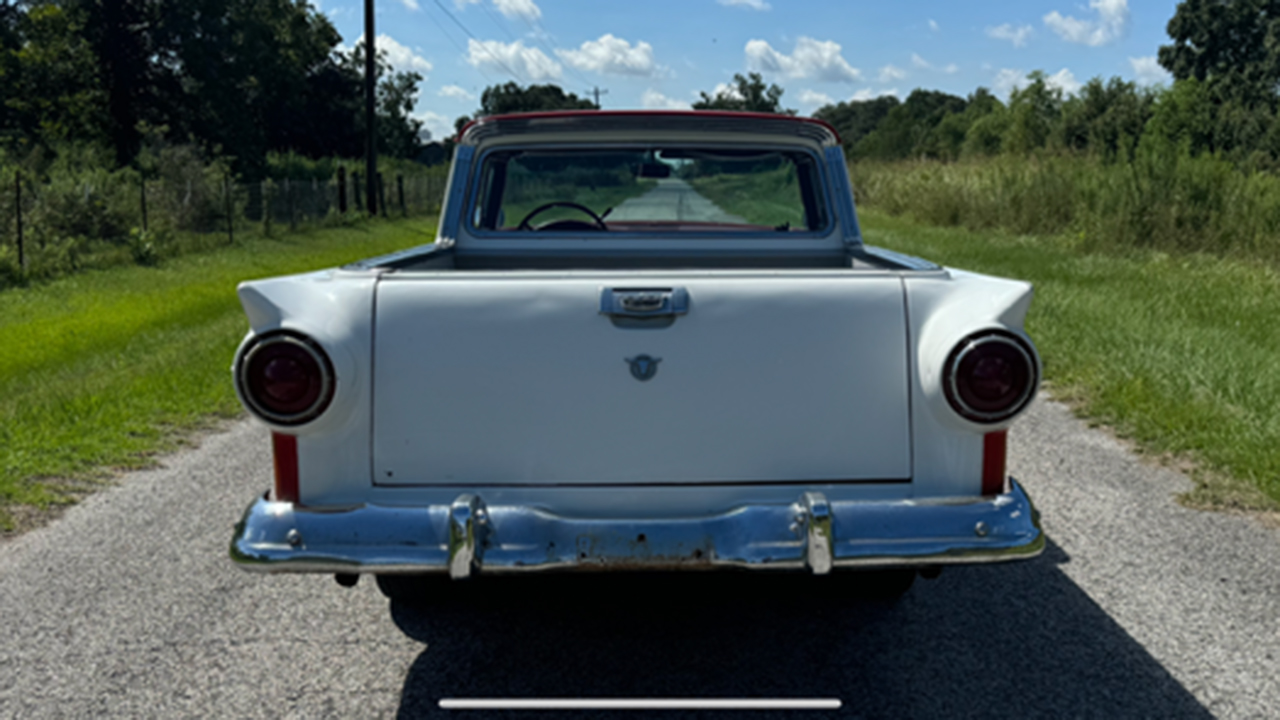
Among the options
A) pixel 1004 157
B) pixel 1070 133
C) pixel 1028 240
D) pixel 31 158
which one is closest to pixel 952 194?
pixel 1004 157

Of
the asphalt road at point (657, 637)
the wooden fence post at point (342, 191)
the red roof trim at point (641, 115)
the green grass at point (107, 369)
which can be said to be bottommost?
the asphalt road at point (657, 637)

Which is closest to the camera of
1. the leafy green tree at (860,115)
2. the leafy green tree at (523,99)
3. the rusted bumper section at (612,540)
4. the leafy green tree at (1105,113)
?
the rusted bumper section at (612,540)

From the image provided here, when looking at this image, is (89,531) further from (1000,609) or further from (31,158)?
(31,158)

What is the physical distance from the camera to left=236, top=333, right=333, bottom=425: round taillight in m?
2.73

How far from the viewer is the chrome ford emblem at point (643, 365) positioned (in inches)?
110

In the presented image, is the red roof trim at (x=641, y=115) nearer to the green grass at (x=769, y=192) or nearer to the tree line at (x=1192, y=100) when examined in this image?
the green grass at (x=769, y=192)

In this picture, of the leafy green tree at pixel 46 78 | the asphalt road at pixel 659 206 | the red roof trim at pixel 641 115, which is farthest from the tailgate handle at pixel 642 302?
the leafy green tree at pixel 46 78

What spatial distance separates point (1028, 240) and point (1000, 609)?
676 inches

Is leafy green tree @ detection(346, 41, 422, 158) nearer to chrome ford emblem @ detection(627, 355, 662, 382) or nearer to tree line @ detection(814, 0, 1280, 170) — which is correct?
tree line @ detection(814, 0, 1280, 170)

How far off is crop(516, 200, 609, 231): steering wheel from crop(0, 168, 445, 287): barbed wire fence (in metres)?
11.5

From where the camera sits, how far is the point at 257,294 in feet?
9.04

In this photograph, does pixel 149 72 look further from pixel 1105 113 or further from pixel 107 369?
pixel 1105 113

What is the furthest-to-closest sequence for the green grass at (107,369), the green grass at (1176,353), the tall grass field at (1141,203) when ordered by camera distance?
the tall grass field at (1141,203) → the green grass at (107,369) → the green grass at (1176,353)

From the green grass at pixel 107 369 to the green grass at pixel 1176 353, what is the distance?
19.2 ft
